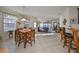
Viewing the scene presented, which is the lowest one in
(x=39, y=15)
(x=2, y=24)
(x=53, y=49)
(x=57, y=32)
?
(x=53, y=49)

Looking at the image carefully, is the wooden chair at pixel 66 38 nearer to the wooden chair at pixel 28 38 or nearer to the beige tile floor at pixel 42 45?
the beige tile floor at pixel 42 45

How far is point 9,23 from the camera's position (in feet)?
16.3

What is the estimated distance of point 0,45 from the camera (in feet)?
15.6

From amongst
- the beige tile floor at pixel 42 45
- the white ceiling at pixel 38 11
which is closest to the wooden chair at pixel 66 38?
the beige tile floor at pixel 42 45

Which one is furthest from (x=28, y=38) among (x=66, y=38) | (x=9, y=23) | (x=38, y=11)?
(x=66, y=38)

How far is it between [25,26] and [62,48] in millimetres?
1717

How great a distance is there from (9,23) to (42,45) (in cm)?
159

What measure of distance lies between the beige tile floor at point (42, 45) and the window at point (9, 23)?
1.53ft

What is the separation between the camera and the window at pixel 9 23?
16.0 ft

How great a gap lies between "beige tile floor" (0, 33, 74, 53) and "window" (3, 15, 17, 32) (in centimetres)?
47

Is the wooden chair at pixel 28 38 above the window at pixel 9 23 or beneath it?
beneath

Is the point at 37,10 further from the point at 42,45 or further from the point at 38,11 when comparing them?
the point at 42,45
